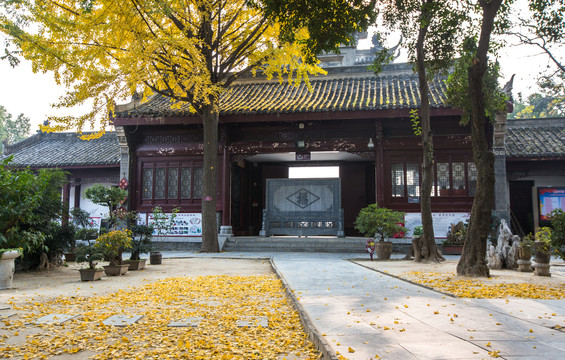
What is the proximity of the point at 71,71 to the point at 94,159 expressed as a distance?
22.8 ft

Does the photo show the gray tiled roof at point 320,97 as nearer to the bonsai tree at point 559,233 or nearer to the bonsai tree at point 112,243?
the bonsai tree at point 112,243

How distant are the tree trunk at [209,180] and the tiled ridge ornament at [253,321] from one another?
342 inches

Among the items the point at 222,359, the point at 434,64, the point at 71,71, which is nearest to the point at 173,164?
the point at 71,71

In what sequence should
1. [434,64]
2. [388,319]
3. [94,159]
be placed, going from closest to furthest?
[388,319] < [434,64] < [94,159]

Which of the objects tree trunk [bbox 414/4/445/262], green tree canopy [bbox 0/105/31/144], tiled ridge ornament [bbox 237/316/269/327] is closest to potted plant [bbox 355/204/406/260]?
tree trunk [bbox 414/4/445/262]

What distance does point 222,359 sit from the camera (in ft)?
10.4

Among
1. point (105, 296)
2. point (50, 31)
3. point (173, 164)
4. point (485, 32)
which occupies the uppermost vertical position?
point (50, 31)

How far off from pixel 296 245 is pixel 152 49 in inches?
297

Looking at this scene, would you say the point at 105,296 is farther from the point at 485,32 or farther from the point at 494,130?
the point at 494,130

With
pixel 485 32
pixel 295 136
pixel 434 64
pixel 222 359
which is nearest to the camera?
pixel 222 359

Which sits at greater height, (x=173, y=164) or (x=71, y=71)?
(x=71, y=71)

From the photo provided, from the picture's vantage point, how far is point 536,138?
1547cm

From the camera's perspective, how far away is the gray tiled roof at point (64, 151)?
17.1 meters

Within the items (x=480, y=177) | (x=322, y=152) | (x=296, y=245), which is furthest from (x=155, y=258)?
(x=480, y=177)
